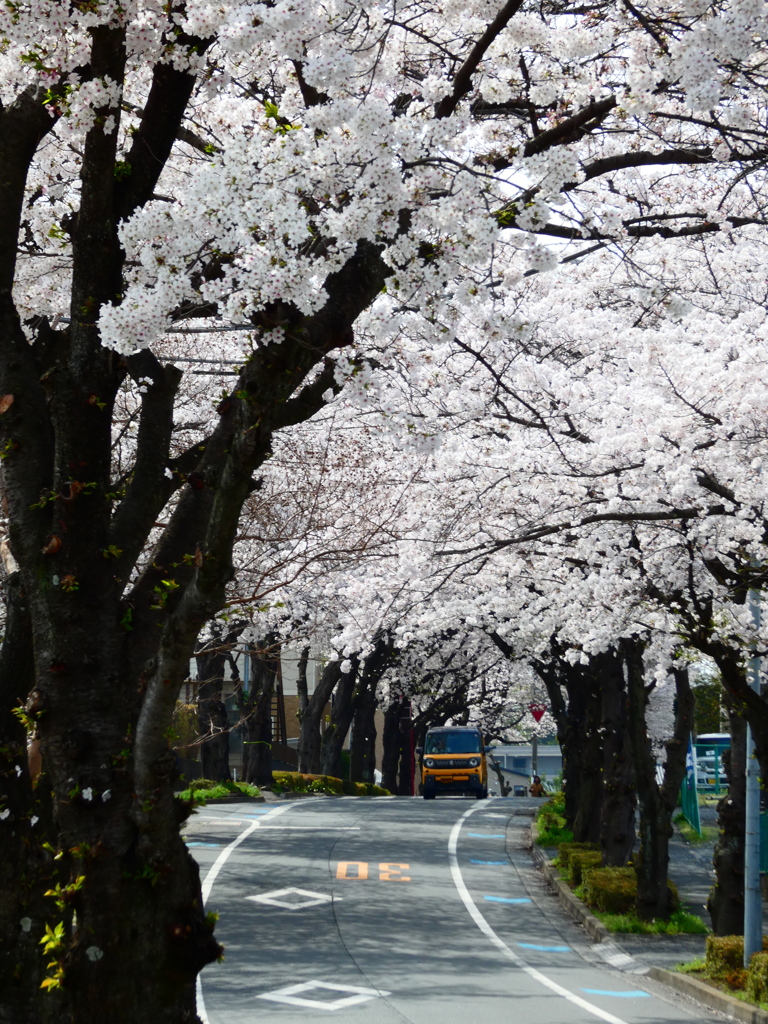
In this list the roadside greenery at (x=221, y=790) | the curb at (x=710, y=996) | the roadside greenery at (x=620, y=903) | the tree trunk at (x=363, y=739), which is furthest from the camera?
the tree trunk at (x=363, y=739)

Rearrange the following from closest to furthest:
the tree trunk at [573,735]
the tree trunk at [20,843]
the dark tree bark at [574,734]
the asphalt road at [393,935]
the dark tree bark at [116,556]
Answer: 1. the dark tree bark at [116,556]
2. the tree trunk at [20,843]
3. the asphalt road at [393,935]
4. the dark tree bark at [574,734]
5. the tree trunk at [573,735]

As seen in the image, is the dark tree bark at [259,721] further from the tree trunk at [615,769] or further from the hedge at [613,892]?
the hedge at [613,892]

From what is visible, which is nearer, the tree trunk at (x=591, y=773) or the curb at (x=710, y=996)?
the curb at (x=710, y=996)

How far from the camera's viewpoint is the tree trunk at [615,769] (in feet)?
59.8

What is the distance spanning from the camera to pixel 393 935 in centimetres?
1436

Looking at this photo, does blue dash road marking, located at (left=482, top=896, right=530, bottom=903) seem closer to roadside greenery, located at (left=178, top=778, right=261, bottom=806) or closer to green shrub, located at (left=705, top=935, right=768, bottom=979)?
green shrub, located at (left=705, top=935, right=768, bottom=979)

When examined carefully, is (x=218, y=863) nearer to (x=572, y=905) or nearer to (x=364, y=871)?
(x=364, y=871)

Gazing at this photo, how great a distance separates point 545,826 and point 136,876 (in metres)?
22.2

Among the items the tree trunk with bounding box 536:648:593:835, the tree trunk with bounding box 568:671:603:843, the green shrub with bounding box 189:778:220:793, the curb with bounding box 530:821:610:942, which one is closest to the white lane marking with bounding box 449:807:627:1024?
the curb with bounding box 530:821:610:942

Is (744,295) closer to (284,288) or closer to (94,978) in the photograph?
(284,288)

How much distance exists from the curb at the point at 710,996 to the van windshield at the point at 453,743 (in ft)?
87.9

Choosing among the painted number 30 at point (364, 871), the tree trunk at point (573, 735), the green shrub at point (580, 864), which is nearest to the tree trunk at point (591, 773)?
the tree trunk at point (573, 735)

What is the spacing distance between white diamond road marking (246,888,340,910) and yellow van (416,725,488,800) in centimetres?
2261

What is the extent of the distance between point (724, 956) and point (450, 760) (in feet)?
92.6
